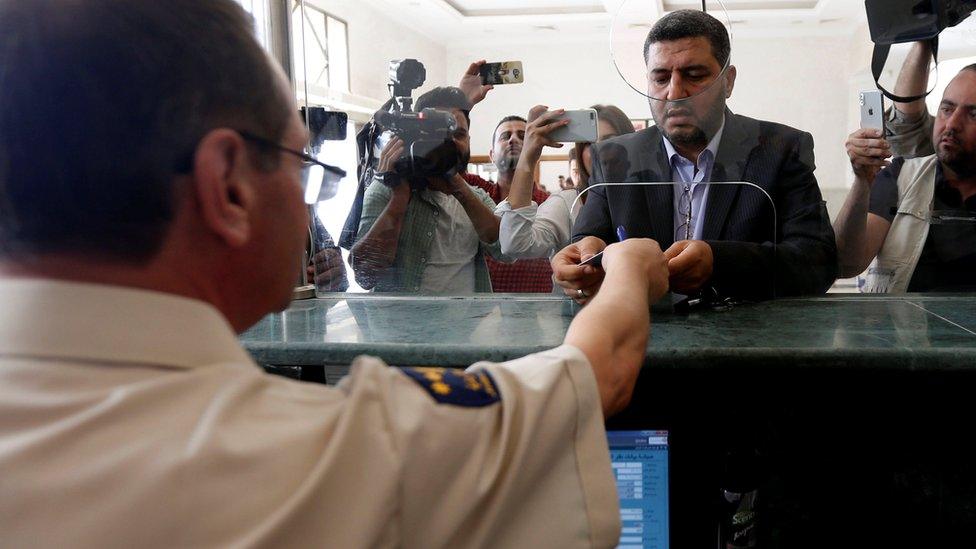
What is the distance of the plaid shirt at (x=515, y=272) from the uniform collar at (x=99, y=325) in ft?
2.79

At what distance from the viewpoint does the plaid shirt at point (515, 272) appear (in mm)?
1278

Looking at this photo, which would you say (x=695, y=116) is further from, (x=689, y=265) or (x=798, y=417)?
(x=798, y=417)

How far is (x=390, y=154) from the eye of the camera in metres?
1.29

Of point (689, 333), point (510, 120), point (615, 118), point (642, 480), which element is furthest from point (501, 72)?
point (642, 480)

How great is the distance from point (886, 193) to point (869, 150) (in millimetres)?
74

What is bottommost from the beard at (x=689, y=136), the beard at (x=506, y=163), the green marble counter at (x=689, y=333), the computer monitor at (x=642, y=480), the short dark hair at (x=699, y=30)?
the computer monitor at (x=642, y=480)

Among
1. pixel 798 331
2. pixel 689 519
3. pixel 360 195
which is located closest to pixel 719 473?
pixel 689 519

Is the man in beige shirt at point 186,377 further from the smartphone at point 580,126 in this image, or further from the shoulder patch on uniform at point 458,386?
the smartphone at point 580,126

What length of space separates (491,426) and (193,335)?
0.61 feet

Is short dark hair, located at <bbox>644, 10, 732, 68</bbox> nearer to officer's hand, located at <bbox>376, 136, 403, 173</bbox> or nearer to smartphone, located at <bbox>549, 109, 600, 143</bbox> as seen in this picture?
smartphone, located at <bbox>549, 109, 600, 143</bbox>

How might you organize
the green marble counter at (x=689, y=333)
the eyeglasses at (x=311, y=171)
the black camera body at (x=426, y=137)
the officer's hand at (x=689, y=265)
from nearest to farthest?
the eyeglasses at (x=311, y=171) < the green marble counter at (x=689, y=333) < the officer's hand at (x=689, y=265) < the black camera body at (x=426, y=137)

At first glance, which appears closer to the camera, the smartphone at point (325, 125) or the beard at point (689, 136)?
the beard at point (689, 136)

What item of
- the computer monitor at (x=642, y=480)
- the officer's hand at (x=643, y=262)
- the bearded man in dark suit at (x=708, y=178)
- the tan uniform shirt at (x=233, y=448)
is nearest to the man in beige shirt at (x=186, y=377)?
the tan uniform shirt at (x=233, y=448)

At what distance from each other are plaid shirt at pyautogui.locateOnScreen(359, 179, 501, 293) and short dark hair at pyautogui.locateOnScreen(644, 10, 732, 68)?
43 centimetres
